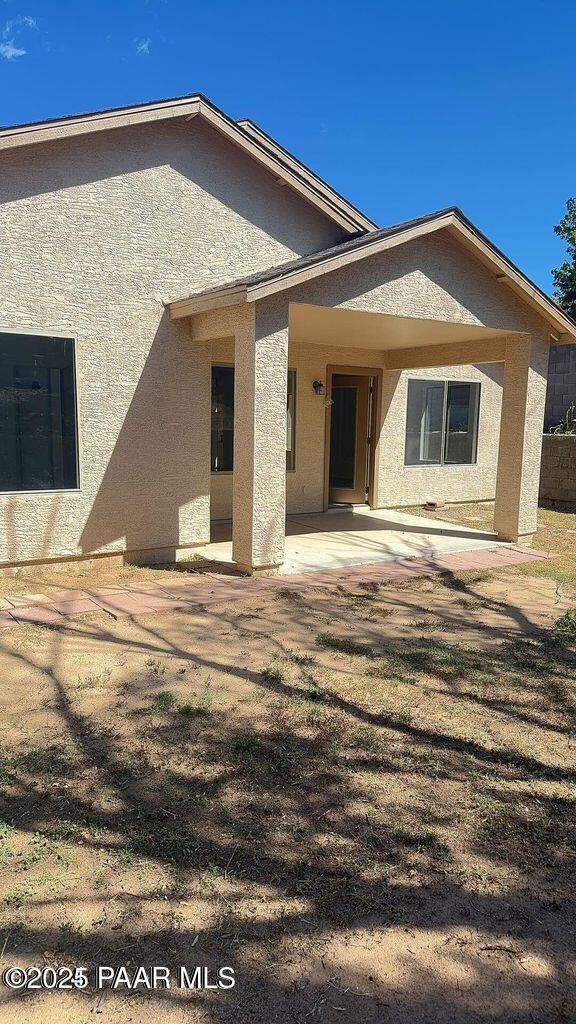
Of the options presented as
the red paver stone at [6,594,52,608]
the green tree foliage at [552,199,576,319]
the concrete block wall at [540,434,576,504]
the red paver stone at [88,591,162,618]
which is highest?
the green tree foliage at [552,199,576,319]

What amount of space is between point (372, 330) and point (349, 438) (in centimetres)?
394

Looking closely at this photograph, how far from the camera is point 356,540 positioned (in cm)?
1080

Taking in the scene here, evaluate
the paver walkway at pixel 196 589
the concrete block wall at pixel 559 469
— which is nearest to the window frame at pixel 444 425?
the concrete block wall at pixel 559 469

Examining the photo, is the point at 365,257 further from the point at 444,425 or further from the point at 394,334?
the point at 444,425

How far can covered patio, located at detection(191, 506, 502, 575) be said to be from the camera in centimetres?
930

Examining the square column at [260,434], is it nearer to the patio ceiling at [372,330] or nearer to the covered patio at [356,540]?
the covered patio at [356,540]

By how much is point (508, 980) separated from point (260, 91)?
110 ft

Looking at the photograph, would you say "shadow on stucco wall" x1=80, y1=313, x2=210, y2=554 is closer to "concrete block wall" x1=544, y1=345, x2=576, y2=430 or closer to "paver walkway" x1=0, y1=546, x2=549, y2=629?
"paver walkway" x1=0, y1=546, x2=549, y2=629

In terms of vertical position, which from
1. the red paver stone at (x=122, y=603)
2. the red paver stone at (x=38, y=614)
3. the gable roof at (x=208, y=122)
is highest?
the gable roof at (x=208, y=122)

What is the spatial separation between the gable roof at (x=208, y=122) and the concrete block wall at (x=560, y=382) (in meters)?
9.06

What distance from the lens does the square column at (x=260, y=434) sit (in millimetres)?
7750

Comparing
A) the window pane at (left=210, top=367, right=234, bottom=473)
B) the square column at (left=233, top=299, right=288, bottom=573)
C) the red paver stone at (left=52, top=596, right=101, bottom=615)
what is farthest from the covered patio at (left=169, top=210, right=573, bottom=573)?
the red paver stone at (left=52, top=596, right=101, bottom=615)


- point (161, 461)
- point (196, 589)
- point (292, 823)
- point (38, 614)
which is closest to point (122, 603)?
point (38, 614)

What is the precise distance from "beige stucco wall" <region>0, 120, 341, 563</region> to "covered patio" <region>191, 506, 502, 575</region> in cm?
129
